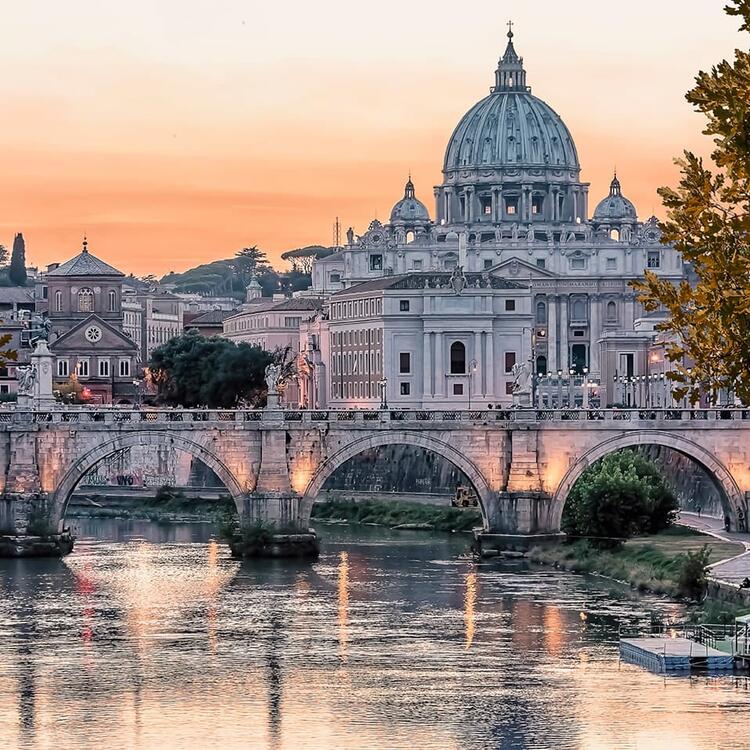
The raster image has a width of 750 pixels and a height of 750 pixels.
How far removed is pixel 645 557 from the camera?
79.6 m

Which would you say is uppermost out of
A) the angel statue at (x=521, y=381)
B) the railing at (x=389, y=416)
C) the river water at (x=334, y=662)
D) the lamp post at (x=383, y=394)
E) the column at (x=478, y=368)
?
the column at (x=478, y=368)

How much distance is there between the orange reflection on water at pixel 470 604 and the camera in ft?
219

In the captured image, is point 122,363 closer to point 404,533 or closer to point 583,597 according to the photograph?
point 404,533

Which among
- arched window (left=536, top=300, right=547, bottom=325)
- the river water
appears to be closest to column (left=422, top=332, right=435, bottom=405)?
arched window (left=536, top=300, right=547, bottom=325)

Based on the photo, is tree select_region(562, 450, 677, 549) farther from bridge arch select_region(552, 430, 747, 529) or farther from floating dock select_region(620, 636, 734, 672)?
floating dock select_region(620, 636, 734, 672)

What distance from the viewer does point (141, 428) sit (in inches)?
3438

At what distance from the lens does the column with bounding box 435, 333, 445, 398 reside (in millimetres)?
156875

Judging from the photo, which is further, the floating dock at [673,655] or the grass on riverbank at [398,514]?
the grass on riverbank at [398,514]

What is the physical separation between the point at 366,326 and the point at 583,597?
3434 inches

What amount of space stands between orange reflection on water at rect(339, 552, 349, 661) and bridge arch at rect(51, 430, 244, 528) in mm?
4274

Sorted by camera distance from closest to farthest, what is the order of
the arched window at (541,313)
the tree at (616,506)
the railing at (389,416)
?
1. the tree at (616,506)
2. the railing at (389,416)
3. the arched window at (541,313)

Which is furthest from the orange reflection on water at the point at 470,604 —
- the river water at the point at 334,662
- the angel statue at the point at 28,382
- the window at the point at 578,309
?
the window at the point at 578,309

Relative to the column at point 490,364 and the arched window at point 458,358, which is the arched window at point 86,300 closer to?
the arched window at point 458,358

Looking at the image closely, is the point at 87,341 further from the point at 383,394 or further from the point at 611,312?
the point at 611,312
